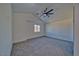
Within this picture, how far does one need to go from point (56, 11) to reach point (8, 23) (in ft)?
2.27

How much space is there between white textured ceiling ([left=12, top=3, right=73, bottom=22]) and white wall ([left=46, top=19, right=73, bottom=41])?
0.24 feet

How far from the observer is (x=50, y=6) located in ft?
5.12

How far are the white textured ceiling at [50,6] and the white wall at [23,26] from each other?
7cm

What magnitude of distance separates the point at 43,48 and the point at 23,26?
432mm

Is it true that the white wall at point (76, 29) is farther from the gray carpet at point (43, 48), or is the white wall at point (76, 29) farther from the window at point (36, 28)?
the window at point (36, 28)

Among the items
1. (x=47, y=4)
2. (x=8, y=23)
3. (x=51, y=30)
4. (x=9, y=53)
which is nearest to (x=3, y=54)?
(x=9, y=53)

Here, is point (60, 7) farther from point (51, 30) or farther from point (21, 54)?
point (21, 54)

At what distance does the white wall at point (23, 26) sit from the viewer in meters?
1.57

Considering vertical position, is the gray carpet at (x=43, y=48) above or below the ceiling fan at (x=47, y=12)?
below

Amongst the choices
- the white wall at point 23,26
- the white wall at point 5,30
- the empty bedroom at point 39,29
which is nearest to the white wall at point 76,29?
the empty bedroom at point 39,29

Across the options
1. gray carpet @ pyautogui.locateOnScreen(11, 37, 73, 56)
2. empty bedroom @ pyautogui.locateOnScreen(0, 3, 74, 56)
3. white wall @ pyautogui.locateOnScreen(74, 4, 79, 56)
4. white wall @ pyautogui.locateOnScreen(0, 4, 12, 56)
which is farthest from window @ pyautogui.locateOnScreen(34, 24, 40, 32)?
white wall @ pyautogui.locateOnScreen(74, 4, 79, 56)

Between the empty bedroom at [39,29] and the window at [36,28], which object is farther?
the window at [36,28]

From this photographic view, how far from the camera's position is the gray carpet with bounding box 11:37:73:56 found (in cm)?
155

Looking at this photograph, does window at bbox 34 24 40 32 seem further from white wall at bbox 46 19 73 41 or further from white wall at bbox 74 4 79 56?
white wall at bbox 74 4 79 56
